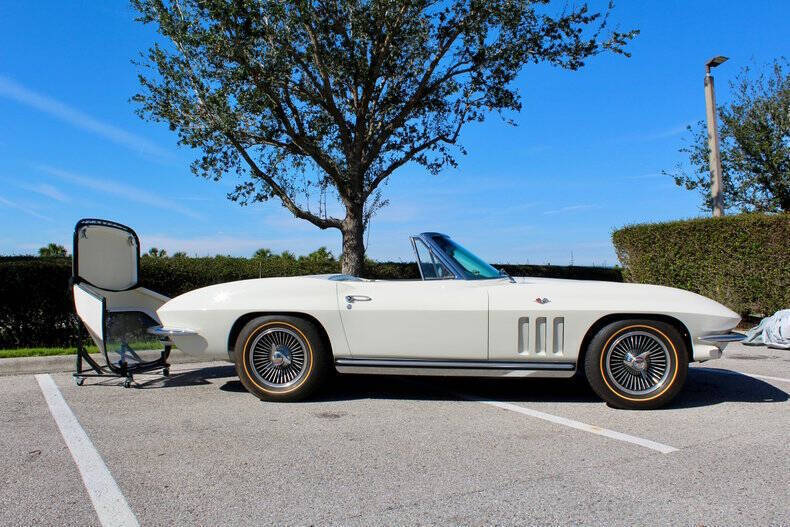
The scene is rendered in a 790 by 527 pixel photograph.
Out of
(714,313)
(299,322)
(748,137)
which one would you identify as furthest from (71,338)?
(748,137)

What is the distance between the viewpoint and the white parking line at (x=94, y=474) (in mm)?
2785

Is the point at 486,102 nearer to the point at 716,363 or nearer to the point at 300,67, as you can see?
the point at 300,67

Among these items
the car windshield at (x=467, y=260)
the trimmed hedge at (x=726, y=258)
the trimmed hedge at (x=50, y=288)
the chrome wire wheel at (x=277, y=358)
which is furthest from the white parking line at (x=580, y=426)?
the trimmed hedge at (x=726, y=258)

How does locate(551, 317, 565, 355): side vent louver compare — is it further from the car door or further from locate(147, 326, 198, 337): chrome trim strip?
locate(147, 326, 198, 337): chrome trim strip

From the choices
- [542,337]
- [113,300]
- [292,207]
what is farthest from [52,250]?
[542,337]

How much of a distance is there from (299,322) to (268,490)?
2036mm

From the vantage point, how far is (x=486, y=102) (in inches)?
Answer: 510

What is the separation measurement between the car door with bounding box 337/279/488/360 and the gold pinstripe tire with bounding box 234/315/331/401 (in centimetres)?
32

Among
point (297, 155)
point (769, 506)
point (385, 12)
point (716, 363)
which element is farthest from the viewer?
point (297, 155)

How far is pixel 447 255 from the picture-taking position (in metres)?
5.22

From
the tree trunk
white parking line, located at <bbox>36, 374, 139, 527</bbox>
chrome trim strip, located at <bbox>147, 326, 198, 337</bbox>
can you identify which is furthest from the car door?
the tree trunk

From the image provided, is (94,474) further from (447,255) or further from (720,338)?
(720,338)

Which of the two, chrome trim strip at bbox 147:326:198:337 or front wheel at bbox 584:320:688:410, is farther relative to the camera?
chrome trim strip at bbox 147:326:198:337

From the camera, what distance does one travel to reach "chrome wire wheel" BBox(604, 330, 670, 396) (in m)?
4.72
